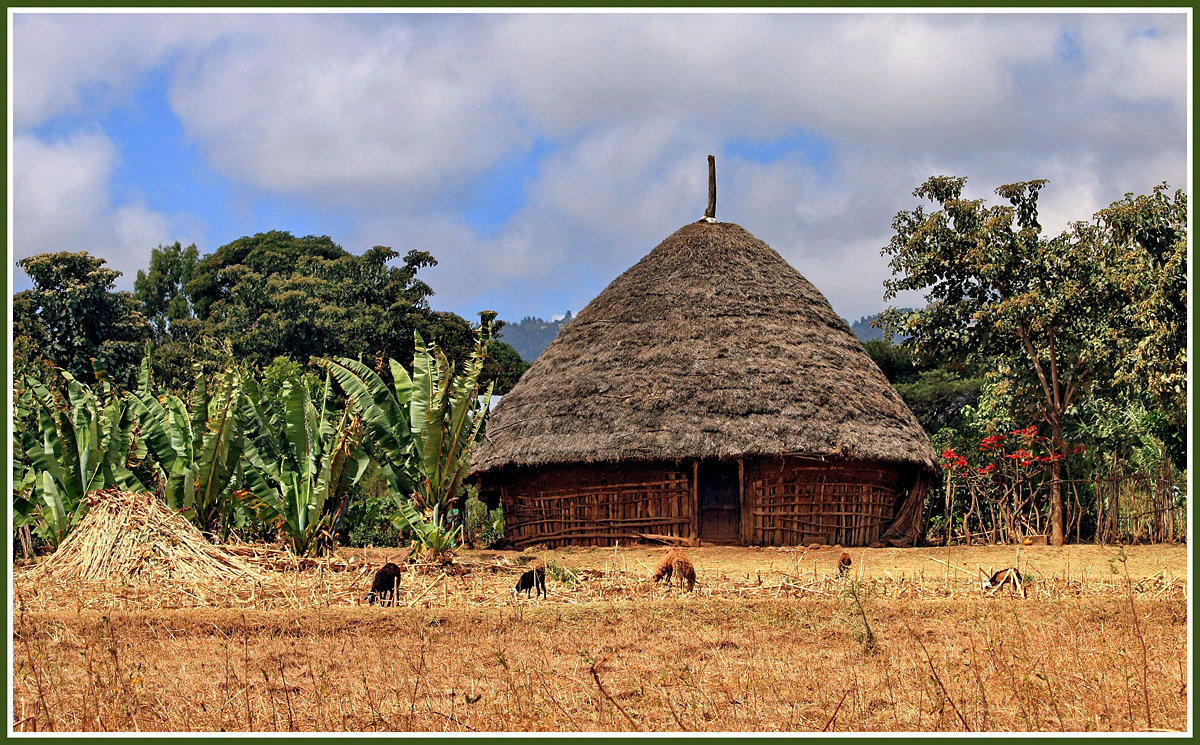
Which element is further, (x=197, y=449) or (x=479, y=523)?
(x=479, y=523)

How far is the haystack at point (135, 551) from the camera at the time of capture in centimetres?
957

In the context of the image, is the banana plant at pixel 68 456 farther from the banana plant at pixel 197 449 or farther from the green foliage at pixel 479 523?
the green foliage at pixel 479 523

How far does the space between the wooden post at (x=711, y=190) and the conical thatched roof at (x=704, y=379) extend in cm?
89

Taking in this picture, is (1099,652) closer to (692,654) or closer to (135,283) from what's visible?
(692,654)

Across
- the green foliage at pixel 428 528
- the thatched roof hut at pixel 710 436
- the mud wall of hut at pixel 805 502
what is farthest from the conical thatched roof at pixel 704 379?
the green foliage at pixel 428 528

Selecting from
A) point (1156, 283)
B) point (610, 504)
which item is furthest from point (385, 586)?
point (1156, 283)

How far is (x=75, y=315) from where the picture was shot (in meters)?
24.4

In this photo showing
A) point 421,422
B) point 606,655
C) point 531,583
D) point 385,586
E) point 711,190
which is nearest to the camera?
point 606,655

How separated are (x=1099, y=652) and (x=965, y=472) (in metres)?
9.45

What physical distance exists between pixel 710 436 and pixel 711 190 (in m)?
5.70

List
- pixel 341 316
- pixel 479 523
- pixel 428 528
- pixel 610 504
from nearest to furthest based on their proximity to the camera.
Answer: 1. pixel 428 528
2. pixel 610 504
3. pixel 479 523
4. pixel 341 316

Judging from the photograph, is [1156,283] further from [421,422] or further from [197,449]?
[197,449]

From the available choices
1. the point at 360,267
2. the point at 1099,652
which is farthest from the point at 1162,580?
the point at 360,267

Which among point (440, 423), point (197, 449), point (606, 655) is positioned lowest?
point (606, 655)
